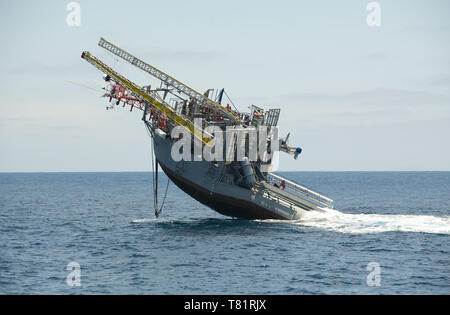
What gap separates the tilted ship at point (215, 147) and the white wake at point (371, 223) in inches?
57.9

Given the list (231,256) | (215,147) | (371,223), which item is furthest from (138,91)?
(371,223)

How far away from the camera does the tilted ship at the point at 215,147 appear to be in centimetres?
4872

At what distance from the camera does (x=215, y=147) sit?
47906 millimetres

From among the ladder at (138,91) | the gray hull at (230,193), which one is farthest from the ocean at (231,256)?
the ladder at (138,91)

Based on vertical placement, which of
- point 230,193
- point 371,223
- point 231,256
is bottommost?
point 231,256

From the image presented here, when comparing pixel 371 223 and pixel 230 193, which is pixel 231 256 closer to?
pixel 230 193

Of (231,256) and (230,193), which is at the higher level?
(230,193)

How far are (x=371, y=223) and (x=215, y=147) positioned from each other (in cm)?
1702

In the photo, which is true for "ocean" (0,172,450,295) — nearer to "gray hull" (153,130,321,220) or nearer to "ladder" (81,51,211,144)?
"gray hull" (153,130,321,220)

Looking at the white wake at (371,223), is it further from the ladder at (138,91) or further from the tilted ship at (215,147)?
the ladder at (138,91)
